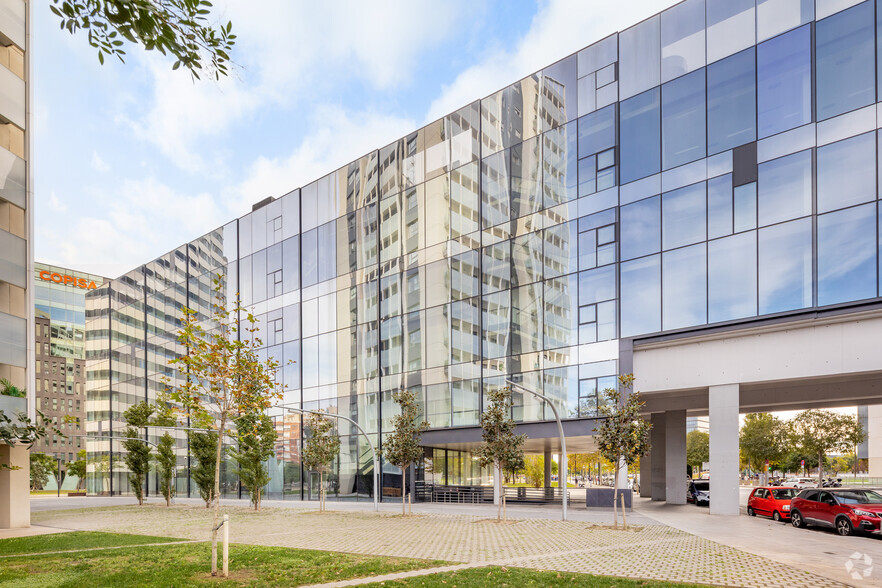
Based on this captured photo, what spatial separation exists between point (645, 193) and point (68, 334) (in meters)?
132

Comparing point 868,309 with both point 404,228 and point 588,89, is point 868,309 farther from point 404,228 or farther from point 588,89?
point 404,228

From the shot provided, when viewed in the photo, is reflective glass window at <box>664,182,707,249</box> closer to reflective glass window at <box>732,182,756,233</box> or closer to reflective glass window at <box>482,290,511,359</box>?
reflective glass window at <box>732,182,756,233</box>

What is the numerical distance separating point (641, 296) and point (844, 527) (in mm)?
13534

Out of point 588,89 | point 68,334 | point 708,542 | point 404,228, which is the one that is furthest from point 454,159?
point 68,334

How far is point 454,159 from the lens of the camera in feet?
142

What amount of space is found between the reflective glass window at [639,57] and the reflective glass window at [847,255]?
1122cm

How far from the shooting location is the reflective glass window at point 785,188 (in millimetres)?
28125

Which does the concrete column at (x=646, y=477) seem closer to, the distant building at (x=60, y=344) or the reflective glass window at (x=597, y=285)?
the reflective glass window at (x=597, y=285)

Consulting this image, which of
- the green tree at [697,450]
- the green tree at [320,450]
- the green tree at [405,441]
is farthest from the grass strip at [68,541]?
the green tree at [697,450]

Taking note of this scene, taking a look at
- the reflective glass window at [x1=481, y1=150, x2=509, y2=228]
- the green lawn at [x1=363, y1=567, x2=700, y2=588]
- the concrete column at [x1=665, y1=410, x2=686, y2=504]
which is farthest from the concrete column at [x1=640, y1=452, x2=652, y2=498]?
the green lawn at [x1=363, y1=567, x2=700, y2=588]

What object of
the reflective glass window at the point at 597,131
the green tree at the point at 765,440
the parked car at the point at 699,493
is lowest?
the green tree at the point at 765,440

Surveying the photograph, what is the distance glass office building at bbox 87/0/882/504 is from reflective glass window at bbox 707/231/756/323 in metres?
0.09

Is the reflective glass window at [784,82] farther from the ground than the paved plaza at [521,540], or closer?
farther from the ground

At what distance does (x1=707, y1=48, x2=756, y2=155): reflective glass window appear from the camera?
30203 mm
